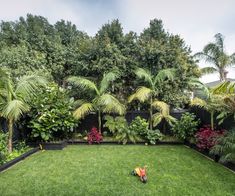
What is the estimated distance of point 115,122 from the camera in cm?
739

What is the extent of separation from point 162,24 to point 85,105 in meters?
5.74

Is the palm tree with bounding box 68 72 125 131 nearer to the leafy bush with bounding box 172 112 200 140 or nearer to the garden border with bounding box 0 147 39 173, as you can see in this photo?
the garden border with bounding box 0 147 39 173

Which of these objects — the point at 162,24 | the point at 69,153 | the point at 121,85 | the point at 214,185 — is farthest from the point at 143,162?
the point at 162,24

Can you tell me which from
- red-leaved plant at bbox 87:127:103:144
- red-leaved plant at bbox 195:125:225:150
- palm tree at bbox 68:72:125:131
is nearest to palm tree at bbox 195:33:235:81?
palm tree at bbox 68:72:125:131

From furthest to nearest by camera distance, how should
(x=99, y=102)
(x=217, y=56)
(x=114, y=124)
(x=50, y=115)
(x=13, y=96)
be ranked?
(x=217, y=56)
(x=114, y=124)
(x=99, y=102)
(x=50, y=115)
(x=13, y=96)

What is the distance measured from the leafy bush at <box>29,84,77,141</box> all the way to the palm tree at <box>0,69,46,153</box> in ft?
2.71

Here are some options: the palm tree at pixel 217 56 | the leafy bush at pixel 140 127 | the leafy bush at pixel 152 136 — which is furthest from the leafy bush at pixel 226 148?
the palm tree at pixel 217 56

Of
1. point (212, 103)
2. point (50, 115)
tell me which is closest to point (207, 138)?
point (212, 103)

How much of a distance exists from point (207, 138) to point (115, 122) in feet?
10.1

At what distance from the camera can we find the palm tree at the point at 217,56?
606 inches

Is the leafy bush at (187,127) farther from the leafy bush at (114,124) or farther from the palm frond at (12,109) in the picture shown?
the palm frond at (12,109)

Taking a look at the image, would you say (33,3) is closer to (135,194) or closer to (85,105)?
(85,105)

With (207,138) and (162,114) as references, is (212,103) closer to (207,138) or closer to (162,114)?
(207,138)

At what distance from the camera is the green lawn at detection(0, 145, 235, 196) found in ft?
11.1
